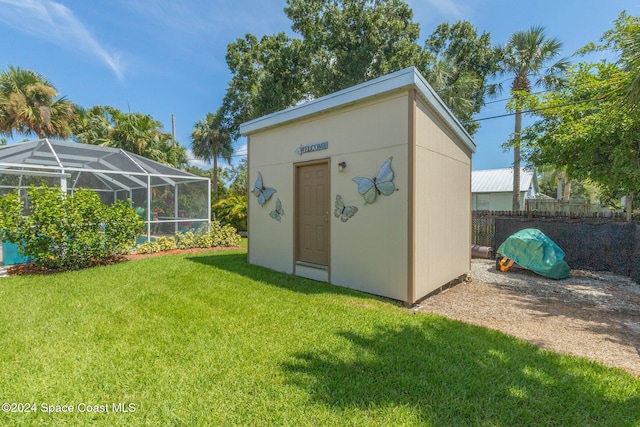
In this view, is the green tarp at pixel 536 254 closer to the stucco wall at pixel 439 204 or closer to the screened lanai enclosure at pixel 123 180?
the stucco wall at pixel 439 204

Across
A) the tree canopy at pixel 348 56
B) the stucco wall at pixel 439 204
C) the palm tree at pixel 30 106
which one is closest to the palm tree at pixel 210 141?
the tree canopy at pixel 348 56

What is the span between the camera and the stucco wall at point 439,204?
4.63m

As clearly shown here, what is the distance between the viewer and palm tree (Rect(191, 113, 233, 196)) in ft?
60.3

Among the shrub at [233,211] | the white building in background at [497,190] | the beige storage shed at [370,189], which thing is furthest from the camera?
the white building in background at [497,190]

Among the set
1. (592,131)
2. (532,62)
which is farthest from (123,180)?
(532,62)

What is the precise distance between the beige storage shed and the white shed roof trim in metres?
0.02

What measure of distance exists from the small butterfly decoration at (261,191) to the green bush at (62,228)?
10.7 feet

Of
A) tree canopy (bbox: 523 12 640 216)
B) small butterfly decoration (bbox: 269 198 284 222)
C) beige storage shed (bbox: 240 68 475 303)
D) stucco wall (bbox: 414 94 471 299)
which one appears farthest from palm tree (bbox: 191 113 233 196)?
tree canopy (bbox: 523 12 640 216)

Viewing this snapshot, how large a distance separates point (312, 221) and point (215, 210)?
1027 centimetres

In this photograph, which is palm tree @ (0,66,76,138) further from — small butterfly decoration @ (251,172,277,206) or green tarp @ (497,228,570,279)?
green tarp @ (497,228,570,279)

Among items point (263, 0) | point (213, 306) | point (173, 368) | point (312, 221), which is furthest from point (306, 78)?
point (173, 368)

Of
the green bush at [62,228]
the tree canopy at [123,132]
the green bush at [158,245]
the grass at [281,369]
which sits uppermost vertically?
the tree canopy at [123,132]

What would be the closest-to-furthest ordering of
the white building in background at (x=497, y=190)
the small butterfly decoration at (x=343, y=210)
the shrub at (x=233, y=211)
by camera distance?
the small butterfly decoration at (x=343, y=210), the shrub at (x=233, y=211), the white building in background at (x=497, y=190)

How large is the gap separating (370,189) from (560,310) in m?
3.39
